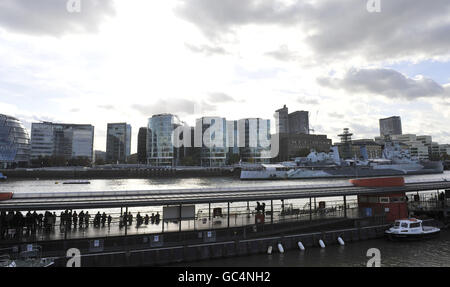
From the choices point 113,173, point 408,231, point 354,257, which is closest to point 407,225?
point 408,231

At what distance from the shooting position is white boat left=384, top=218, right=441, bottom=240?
29.5 meters

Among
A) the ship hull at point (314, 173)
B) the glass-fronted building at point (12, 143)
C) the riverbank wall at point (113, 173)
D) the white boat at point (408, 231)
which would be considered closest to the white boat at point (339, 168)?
the ship hull at point (314, 173)

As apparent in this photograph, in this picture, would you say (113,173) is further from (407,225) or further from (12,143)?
(407,225)

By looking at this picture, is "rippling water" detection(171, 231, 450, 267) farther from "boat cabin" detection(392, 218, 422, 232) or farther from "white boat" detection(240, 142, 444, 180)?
"white boat" detection(240, 142, 444, 180)

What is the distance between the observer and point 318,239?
28.0 meters

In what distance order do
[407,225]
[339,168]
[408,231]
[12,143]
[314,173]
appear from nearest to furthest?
1. [408,231]
2. [407,225]
3. [314,173]
4. [339,168]
5. [12,143]

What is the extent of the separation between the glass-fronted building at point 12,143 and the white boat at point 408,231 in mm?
212667

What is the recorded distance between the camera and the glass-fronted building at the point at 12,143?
177m

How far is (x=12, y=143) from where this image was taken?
7096 inches

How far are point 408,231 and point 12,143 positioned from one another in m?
217

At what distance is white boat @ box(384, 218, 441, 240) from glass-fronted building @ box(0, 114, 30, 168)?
213 m
